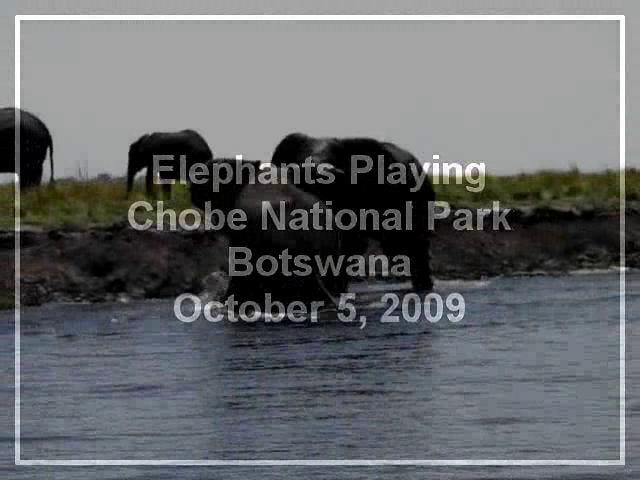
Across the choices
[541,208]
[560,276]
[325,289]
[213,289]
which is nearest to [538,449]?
[325,289]

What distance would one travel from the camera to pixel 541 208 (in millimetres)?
40250

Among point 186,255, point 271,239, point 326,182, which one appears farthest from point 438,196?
point 271,239

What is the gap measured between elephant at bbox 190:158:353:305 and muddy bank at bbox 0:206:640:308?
125 inches

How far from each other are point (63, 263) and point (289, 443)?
18025mm

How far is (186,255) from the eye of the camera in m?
34.8

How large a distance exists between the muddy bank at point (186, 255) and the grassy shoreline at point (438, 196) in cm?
71

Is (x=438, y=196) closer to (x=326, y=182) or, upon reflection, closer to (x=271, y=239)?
(x=326, y=182)

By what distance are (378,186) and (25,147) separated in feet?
36.2

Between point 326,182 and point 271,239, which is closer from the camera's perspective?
point 271,239

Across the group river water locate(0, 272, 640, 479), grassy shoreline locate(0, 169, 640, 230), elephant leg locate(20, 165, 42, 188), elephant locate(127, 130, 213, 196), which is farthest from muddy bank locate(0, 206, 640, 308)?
elephant leg locate(20, 165, 42, 188)

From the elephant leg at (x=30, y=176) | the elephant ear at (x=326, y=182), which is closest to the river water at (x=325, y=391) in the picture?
the elephant ear at (x=326, y=182)

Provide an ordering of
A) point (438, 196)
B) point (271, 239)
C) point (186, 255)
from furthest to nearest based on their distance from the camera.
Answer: point (438, 196), point (186, 255), point (271, 239)

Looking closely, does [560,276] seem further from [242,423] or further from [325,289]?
[242,423]

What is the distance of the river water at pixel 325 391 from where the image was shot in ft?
51.5
